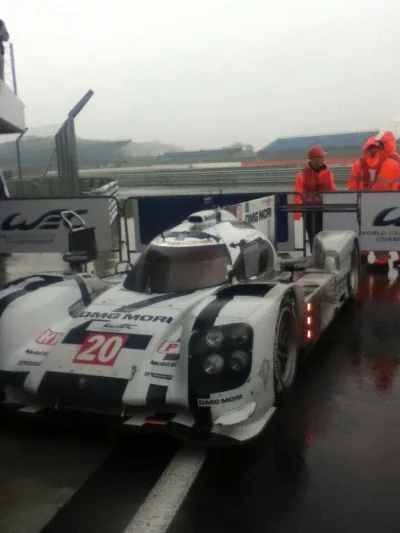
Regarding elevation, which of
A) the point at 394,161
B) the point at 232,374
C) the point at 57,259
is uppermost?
the point at 394,161

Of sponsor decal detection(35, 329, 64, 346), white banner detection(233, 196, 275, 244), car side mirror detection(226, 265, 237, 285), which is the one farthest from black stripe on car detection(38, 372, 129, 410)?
white banner detection(233, 196, 275, 244)

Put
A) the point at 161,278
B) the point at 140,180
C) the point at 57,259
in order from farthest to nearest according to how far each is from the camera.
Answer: the point at 140,180, the point at 57,259, the point at 161,278

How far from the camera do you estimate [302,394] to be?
495 centimetres

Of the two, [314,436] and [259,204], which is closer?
[314,436]

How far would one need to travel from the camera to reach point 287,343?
4.74 meters

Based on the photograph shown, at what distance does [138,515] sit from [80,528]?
0.30 m

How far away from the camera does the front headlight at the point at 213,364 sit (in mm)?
3885

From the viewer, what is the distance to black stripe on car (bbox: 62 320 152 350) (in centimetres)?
425

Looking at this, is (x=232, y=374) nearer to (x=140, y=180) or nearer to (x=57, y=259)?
(x=57, y=259)

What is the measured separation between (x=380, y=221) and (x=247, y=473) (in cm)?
661

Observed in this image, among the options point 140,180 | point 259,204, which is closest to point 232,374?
point 259,204

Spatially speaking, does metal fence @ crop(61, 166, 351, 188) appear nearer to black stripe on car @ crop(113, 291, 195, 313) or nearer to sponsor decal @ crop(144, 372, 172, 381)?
black stripe on car @ crop(113, 291, 195, 313)

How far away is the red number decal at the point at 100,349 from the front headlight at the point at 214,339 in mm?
647

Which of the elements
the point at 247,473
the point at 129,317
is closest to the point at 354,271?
the point at 129,317
